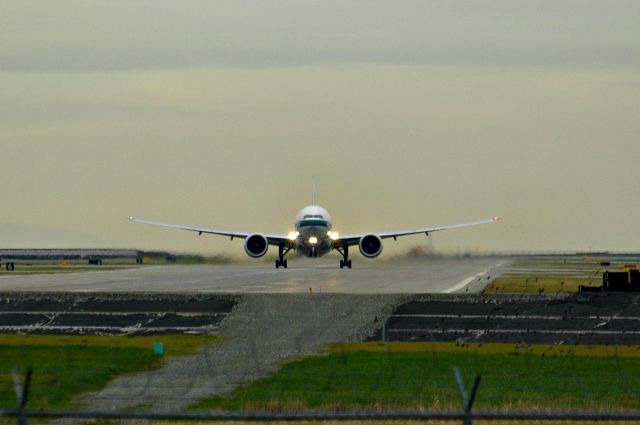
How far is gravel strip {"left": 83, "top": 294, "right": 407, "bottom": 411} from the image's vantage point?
2780 cm

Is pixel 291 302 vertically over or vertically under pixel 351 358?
over

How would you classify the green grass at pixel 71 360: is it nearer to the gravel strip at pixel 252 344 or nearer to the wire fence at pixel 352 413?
the wire fence at pixel 352 413

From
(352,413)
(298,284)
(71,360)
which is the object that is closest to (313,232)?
(298,284)

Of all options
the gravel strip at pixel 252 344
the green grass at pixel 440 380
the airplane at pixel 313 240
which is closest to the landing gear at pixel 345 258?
the airplane at pixel 313 240

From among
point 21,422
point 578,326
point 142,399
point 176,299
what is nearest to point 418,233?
point 176,299

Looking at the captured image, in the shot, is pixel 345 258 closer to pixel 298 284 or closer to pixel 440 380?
pixel 298 284

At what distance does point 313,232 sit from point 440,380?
69.9 metres

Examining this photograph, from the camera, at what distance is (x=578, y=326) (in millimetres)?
47312

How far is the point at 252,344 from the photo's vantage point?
40969 mm

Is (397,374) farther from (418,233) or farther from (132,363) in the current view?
(418,233)

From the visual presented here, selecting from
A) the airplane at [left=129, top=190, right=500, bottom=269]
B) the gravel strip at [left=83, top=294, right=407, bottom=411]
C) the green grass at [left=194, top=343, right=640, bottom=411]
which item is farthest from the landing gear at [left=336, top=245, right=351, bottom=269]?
the green grass at [left=194, top=343, right=640, bottom=411]

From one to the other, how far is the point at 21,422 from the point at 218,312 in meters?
37.5

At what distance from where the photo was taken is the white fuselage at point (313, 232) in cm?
10081

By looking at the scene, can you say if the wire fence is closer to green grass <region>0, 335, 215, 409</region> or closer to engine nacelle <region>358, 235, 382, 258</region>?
green grass <region>0, 335, 215, 409</region>
